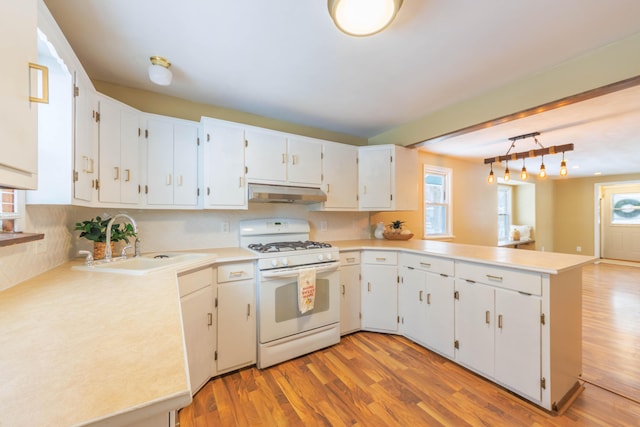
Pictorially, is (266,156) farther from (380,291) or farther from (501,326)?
(501,326)

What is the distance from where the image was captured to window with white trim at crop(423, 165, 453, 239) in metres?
4.30

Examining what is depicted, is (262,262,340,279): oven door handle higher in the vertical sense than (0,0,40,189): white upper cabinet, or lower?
lower

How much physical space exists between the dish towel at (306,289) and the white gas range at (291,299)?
0.5 inches

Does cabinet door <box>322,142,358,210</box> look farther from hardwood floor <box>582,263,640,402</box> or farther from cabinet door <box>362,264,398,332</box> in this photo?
hardwood floor <box>582,263,640,402</box>

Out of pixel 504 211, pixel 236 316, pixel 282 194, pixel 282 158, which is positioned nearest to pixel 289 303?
pixel 236 316

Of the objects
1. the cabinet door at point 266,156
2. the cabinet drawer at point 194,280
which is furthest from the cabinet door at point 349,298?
the cabinet drawer at point 194,280

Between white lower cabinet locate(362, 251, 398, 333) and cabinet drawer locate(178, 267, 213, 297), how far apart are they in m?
1.58

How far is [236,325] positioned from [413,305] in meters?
1.70

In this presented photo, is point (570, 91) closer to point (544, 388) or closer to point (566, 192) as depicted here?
point (544, 388)

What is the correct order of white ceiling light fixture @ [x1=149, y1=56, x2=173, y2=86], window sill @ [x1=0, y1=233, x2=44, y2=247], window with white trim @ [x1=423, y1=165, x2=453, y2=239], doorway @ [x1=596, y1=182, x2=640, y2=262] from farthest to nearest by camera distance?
doorway @ [x1=596, y1=182, x2=640, y2=262], window with white trim @ [x1=423, y1=165, x2=453, y2=239], white ceiling light fixture @ [x1=149, y1=56, x2=173, y2=86], window sill @ [x1=0, y1=233, x2=44, y2=247]

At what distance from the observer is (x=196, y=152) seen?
7.48 ft

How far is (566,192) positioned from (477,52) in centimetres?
771

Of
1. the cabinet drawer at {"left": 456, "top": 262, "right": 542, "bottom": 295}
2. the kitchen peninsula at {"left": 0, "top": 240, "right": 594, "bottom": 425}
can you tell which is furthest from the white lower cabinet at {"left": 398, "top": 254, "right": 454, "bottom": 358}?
the kitchen peninsula at {"left": 0, "top": 240, "right": 594, "bottom": 425}

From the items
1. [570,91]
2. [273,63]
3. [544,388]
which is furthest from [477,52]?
[544,388]
